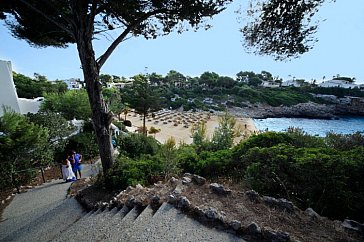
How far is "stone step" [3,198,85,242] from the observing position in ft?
16.4

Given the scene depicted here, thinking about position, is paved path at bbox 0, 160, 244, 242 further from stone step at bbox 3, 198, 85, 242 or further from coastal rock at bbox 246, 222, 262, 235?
coastal rock at bbox 246, 222, 262, 235

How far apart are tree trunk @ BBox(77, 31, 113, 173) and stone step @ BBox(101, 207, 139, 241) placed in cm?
307

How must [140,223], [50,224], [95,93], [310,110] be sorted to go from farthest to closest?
1. [310,110]
2. [95,93]
3. [50,224]
4. [140,223]

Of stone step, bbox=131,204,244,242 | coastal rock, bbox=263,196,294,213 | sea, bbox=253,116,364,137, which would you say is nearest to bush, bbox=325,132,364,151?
coastal rock, bbox=263,196,294,213

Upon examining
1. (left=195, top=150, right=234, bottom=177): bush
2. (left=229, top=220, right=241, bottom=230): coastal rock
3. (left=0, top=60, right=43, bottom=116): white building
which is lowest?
(left=195, top=150, right=234, bottom=177): bush

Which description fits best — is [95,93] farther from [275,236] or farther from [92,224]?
[275,236]

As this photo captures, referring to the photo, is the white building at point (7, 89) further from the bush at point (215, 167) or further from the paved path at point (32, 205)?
the bush at point (215, 167)

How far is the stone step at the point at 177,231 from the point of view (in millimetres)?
3264

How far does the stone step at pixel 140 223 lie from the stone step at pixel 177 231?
0.34 feet

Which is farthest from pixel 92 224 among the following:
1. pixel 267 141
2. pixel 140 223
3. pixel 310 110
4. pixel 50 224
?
pixel 310 110

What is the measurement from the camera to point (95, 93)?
6484 millimetres

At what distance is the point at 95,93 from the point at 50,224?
3929 mm

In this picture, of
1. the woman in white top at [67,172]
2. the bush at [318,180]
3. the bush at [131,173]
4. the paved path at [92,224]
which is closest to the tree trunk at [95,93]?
the bush at [131,173]

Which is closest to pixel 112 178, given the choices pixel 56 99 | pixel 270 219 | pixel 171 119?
pixel 270 219
